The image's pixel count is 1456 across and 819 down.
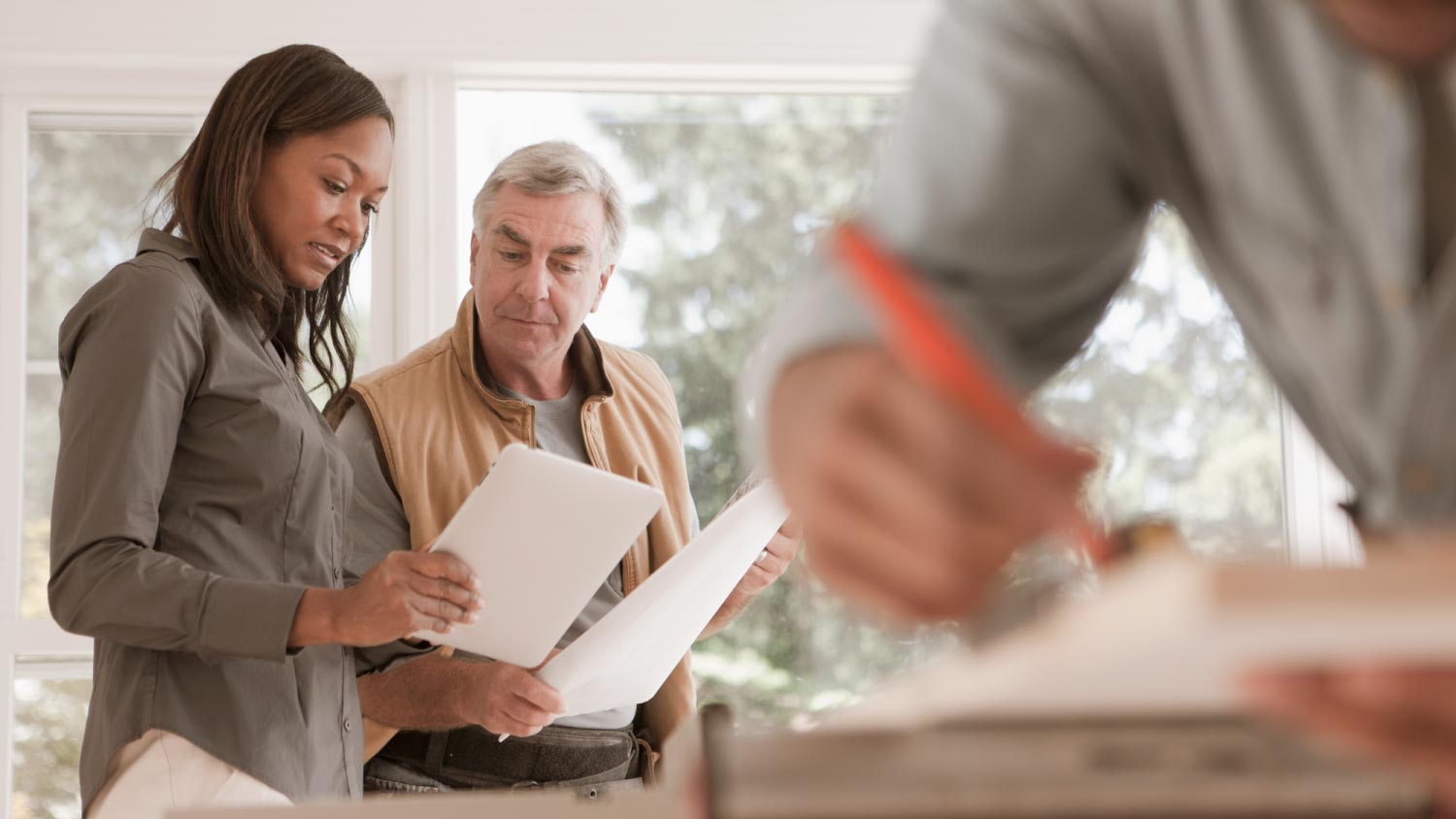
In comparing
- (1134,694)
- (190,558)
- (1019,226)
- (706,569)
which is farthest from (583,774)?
(1134,694)

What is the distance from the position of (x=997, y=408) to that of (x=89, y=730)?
4.95 ft

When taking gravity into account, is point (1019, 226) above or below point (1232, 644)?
above

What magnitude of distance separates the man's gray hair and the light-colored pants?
1.13m

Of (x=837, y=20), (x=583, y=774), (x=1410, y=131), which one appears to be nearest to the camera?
(x=1410, y=131)

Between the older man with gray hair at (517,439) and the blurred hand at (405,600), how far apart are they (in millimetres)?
275

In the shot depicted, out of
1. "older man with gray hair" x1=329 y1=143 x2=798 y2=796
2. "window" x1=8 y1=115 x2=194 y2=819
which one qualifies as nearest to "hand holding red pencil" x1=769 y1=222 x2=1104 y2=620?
"older man with gray hair" x1=329 y1=143 x2=798 y2=796

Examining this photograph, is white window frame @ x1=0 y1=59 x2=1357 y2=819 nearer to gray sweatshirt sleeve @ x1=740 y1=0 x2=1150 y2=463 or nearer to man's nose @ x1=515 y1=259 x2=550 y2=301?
man's nose @ x1=515 y1=259 x2=550 y2=301

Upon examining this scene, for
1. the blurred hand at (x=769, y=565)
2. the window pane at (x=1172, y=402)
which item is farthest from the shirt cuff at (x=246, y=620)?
the window pane at (x=1172, y=402)

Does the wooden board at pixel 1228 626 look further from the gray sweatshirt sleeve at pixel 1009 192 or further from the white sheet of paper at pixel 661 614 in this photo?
the white sheet of paper at pixel 661 614

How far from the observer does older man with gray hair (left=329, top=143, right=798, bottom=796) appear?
7.00ft

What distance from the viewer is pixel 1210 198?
0.68 metres

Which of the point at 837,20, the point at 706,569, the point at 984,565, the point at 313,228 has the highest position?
the point at 837,20

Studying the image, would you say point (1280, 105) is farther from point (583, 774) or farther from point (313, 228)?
point (583, 774)

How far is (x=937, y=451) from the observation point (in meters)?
0.50
